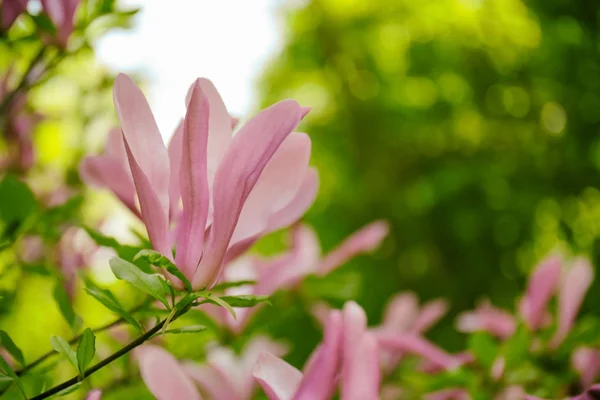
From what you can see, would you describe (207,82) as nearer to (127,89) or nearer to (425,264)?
(127,89)

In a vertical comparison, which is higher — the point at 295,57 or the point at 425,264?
the point at 295,57

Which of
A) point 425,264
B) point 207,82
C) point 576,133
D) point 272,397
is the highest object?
point 207,82

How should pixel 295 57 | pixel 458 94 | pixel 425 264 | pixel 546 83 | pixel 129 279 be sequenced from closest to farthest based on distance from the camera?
pixel 129 279, pixel 546 83, pixel 458 94, pixel 425 264, pixel 295 57

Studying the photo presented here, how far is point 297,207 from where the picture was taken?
1.47 ft

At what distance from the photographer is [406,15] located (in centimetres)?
293

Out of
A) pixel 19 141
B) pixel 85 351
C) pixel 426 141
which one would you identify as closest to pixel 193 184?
pixel 85 351

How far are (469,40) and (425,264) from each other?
1.10 m

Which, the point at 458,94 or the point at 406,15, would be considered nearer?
the point at 458,94

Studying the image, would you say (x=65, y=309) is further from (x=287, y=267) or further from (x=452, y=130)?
(x=452, y=130)

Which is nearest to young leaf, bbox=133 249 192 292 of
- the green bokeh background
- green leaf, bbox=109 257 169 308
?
green leaf, bbox=109 257 169 308

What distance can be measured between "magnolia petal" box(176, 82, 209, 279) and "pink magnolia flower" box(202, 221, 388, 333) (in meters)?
0.19

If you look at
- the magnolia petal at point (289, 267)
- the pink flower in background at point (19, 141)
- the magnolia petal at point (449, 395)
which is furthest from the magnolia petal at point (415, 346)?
the pink flower in background at point (19, 141)

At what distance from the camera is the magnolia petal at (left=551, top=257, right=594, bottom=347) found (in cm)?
60

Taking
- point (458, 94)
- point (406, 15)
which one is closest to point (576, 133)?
point (458, 94)
